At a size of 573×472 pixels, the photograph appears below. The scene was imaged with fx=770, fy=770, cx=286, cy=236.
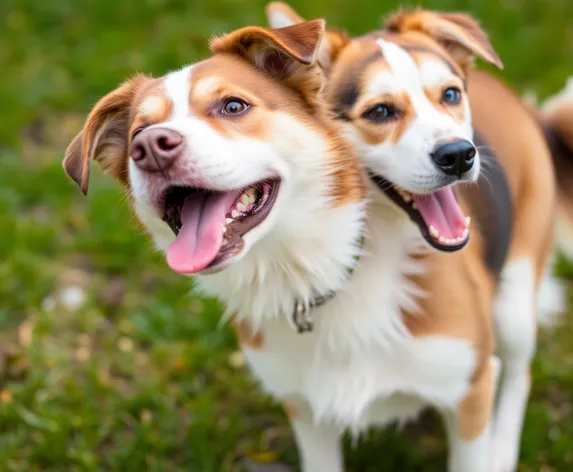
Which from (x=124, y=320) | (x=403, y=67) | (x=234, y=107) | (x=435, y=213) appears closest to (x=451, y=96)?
(x=403, y=67)

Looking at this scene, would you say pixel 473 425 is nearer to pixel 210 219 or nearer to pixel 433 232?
Answer: pixel 433 232

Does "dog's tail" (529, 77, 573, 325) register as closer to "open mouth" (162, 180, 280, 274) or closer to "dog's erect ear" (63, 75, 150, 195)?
"open mouth" (162, 180, 280, 274)

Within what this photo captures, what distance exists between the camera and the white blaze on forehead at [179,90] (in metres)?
2.43

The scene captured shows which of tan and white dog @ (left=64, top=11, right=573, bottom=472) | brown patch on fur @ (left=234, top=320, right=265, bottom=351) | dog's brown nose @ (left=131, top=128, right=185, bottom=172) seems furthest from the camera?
brown patch on fur @ (left=234, top=320, right=265, bottom=351)

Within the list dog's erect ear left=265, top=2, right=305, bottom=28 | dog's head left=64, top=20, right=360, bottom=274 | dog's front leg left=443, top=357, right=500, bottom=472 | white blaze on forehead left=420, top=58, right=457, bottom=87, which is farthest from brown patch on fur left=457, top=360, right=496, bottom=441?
dog's erect ear left=265, top=2, right=305, bottom=28

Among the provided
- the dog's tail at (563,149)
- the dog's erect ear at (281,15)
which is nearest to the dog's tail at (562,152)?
the dog's tail at (563,149)

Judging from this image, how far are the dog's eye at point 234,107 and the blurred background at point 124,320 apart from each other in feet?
3.06

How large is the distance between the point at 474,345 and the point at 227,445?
4.38 ft

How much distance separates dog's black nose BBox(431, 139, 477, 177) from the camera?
2621mm

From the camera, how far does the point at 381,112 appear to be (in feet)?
9.30

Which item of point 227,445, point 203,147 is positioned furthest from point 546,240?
point 203,147

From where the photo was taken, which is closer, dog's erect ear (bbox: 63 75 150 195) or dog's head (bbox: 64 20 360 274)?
dog's head (bbox: 64 20 360 274)

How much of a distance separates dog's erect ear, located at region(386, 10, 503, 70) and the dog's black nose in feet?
1.88

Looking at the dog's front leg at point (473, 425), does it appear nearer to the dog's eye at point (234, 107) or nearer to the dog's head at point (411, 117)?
the dog's head at point (411, 117)
